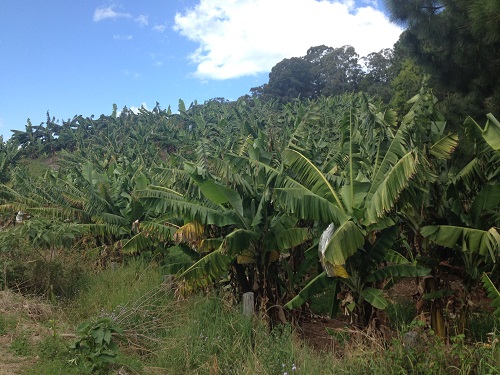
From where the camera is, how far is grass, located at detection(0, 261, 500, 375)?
4484 mm

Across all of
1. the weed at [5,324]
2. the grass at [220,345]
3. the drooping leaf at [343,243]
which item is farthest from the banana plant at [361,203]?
the weed at [5,324]

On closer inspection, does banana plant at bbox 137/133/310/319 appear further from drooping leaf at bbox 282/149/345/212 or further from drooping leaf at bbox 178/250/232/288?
drooping leaf at bbox 282/149/345/212

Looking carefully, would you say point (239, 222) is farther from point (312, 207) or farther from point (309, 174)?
point (312, 207)

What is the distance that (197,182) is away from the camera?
689 centimetres

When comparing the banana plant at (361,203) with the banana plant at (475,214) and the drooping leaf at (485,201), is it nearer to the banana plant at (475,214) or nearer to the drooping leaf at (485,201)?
the banana plant at (475,214)

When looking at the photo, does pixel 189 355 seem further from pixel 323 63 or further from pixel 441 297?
pixel 323 63

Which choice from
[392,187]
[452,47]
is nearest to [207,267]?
[392,187]

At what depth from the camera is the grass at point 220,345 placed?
4.48 m

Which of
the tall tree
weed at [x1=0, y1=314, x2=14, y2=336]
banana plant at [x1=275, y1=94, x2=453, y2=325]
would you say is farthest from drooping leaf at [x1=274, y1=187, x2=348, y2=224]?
the tall tree

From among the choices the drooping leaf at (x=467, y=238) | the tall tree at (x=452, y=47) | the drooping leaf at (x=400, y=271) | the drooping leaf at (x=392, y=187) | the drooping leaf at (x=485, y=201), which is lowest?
the drooping leaf at (x=400, y=271)

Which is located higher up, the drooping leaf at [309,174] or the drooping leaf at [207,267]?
the drooping leaf at [309,174]

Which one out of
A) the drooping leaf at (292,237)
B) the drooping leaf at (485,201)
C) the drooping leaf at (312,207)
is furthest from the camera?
the drooping leaf at (292,237)

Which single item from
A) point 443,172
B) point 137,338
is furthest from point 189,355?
point 443,172

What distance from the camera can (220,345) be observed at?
563 cm
